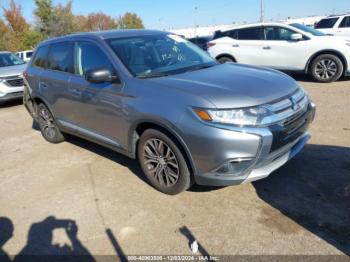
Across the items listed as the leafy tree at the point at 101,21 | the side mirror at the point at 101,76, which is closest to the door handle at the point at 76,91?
the side mirror at the point at 101,76

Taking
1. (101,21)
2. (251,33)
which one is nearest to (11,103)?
(251,33)

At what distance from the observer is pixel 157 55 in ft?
14.5

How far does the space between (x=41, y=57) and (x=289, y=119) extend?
4.27m

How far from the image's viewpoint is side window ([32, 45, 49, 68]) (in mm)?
5789

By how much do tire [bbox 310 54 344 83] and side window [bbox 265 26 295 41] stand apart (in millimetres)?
1022

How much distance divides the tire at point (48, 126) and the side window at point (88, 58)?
1368mm

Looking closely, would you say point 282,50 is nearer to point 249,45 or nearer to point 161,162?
point 249,45

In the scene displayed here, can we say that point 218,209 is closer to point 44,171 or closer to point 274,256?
point 274,256

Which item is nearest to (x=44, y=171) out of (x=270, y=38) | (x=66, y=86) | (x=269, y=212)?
(x=66, y=86)

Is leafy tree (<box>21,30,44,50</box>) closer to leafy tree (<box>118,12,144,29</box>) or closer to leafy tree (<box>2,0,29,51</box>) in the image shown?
leafy tree (<box>2,0,29,51</box>)

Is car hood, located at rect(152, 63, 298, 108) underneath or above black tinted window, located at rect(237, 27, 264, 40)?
underneath

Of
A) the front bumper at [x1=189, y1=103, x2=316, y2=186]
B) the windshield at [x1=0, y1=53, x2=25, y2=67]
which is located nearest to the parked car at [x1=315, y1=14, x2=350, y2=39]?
the windshield at [x1=0, y1=53, x2=25, y2=67]

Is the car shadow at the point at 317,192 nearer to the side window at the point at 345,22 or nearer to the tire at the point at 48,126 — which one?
the tire at the point at 48,126

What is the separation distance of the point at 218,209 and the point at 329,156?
1.87 metres
